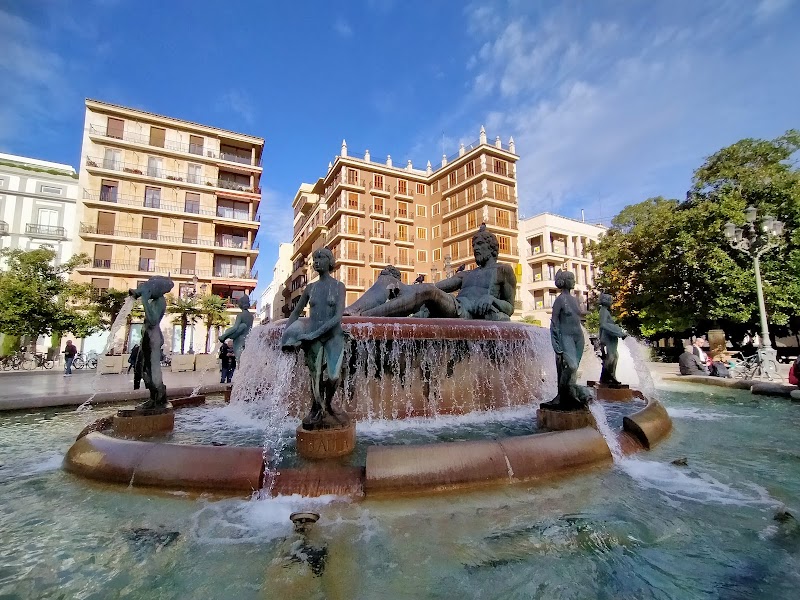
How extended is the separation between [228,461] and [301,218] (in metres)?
64.2

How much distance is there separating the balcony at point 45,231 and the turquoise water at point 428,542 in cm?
4933

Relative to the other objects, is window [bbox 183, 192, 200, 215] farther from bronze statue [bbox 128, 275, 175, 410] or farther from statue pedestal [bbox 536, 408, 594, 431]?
statue pedestal [bbox 536, 408, 594, 431]

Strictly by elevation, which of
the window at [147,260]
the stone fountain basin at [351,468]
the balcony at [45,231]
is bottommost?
the stone fountain basin at [351,468]

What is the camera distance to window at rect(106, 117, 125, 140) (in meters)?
36.7

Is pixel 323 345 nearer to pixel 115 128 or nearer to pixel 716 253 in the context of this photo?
pixel 716 253

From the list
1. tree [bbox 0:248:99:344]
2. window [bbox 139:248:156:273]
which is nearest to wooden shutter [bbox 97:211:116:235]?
window [bbox 139:248:156:273]

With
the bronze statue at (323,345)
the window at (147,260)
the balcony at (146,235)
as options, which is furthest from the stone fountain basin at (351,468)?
the balcony at (146,235)

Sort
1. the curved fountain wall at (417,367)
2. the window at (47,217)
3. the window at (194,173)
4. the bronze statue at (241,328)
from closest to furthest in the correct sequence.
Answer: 1. the curved fountain wall at (417,367)
2. the bronze statue at (241,328)
3. the window at (194,173)
4. the window at (47,217)

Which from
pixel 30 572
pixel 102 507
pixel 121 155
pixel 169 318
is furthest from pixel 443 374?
pixel 121 155

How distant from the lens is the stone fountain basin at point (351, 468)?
293 cm

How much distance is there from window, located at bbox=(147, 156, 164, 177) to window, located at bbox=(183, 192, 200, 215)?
9.97 ft

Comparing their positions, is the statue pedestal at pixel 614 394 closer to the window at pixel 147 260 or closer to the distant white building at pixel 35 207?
the window at pixel 147 260

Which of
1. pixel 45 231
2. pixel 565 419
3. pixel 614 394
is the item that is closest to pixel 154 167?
pixel 45 231

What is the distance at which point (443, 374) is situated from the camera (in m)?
5.48
